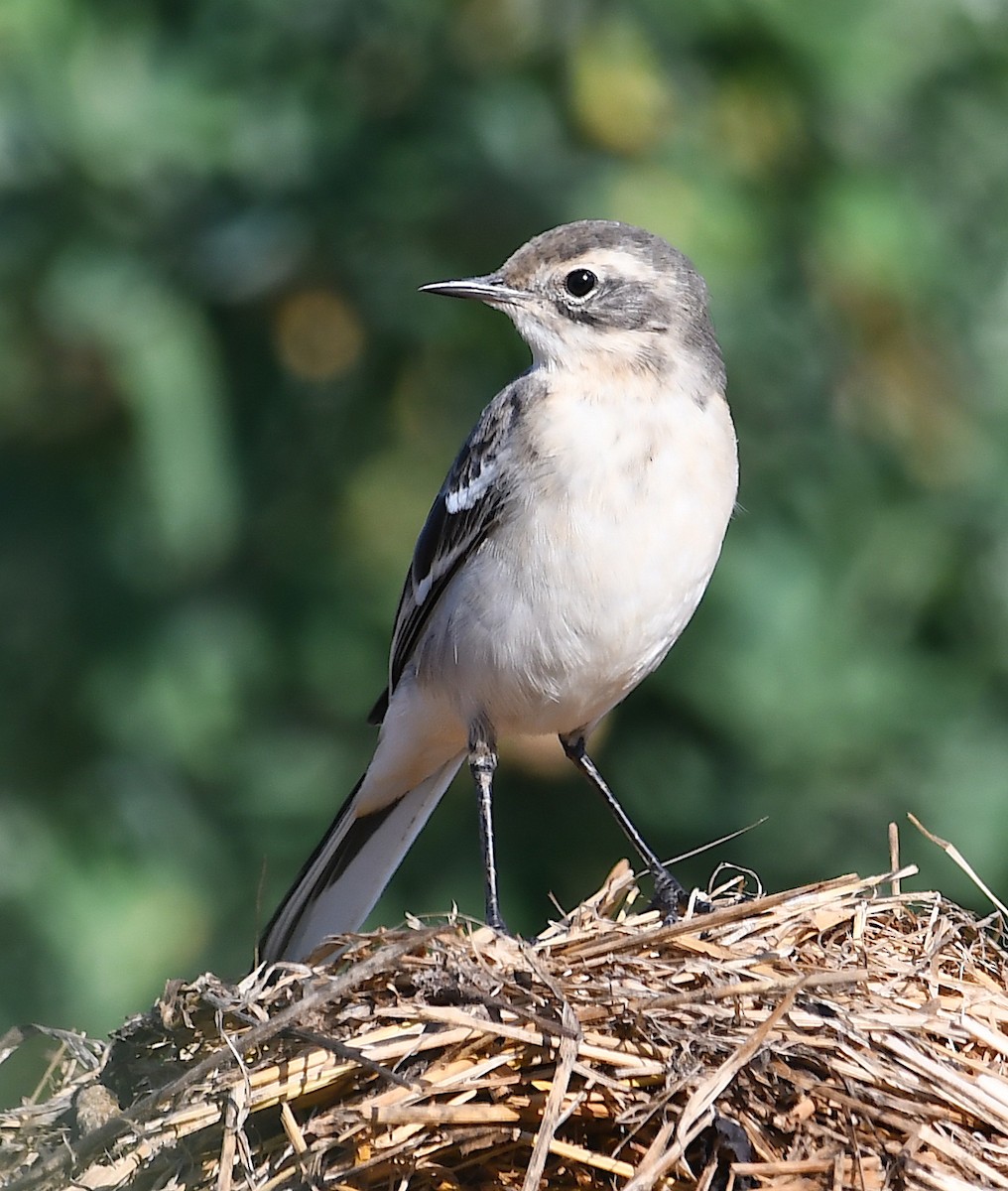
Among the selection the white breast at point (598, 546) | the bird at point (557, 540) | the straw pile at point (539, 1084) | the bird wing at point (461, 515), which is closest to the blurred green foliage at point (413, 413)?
the bird at point (557, 540)

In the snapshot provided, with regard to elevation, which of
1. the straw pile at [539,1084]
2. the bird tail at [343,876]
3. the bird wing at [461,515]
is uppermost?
the bird wing at [461,515]

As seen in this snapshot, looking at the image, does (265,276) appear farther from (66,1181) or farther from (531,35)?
(66,1181)

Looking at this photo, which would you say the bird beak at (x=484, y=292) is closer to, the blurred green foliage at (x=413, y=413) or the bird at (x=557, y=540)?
the bird at (x=557, y=540)

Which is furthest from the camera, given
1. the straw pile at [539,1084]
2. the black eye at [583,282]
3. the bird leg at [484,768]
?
the bird leg at [484,768]

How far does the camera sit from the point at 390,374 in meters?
6.04

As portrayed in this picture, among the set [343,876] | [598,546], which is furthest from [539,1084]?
[343,876]

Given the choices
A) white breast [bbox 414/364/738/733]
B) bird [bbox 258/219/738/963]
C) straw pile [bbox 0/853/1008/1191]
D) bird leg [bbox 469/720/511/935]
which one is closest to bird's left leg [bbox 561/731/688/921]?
bird [bbox 258/219/738/963]

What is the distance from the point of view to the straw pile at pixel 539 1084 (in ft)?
10.00

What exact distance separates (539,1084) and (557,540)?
164cm

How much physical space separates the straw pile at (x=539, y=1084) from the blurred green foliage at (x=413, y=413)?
233 cm

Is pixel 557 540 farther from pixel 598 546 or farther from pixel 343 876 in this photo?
pixel 343 876

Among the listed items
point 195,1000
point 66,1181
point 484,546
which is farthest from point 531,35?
point 66,1181

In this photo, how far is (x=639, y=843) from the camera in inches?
201

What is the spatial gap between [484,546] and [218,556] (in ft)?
5.66
